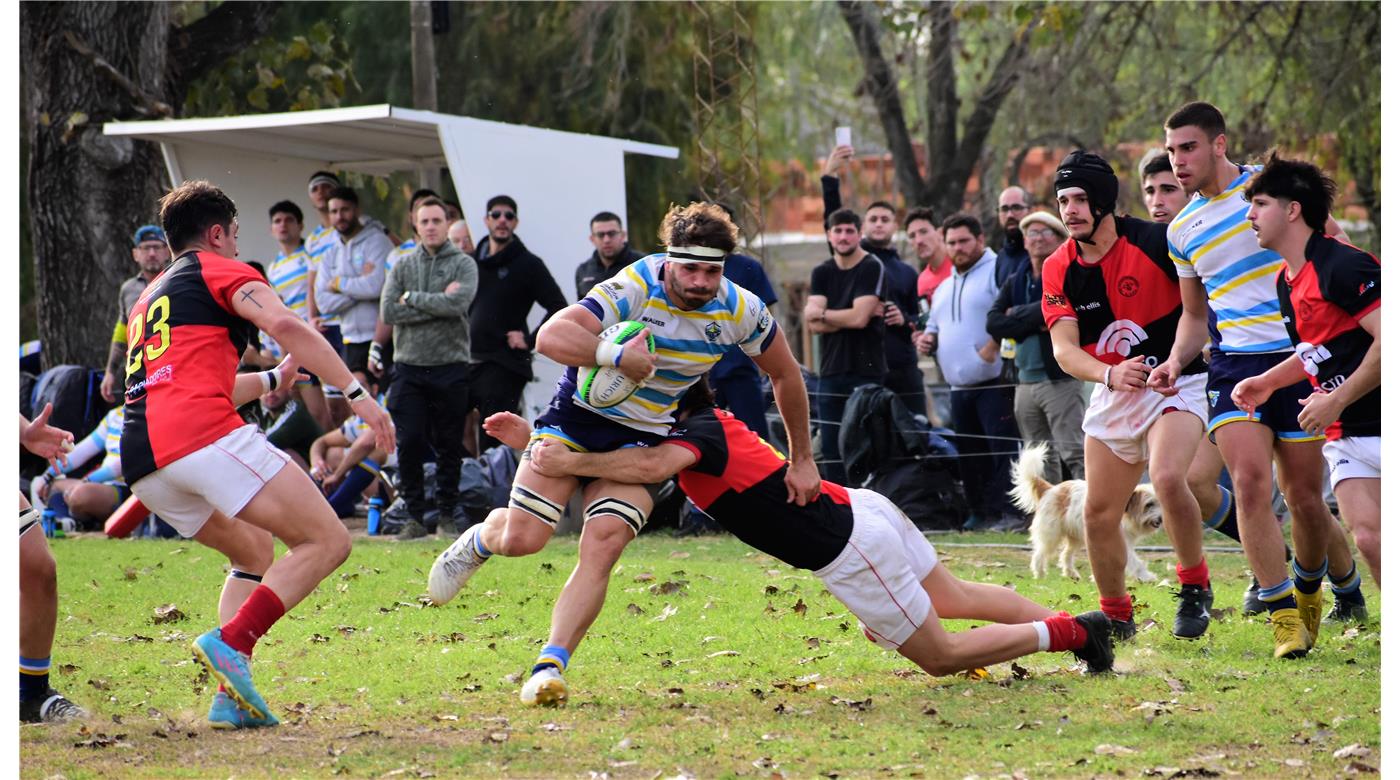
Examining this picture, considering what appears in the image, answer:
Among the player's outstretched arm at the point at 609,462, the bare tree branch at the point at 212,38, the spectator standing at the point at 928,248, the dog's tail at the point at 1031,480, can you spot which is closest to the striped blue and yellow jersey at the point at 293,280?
the bare tree branch at the point at 212,38

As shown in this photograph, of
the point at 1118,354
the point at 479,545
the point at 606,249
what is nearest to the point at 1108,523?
the point at 1118,354

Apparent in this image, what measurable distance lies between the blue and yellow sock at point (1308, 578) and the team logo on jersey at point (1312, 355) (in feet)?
4.32

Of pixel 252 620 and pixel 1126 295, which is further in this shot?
pixel 1126 295

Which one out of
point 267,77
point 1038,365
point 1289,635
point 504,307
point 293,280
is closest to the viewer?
point 1289,635

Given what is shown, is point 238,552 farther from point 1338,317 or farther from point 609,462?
point 1338,317

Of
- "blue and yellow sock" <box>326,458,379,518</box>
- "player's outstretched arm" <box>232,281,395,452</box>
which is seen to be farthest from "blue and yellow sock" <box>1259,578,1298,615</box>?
"blue and yellow sock" <box>326,458,379,518</box>

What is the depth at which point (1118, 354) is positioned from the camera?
741cm

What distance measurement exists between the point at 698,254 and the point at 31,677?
10.2 ft

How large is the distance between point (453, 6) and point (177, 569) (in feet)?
46.4

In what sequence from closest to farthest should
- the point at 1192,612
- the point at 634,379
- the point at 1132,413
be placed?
the point at 634,379
the point at 1132,413
the point at 1192,612

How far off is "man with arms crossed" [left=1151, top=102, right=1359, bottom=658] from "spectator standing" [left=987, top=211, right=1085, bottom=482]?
418 centimetres

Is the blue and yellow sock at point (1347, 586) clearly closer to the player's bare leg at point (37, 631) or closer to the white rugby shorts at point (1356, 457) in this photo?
the white rugby shorts at point (1356, 457)

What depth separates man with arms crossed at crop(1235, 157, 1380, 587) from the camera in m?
6.04

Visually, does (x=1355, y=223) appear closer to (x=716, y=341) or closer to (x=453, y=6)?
(x=453, y=6)
